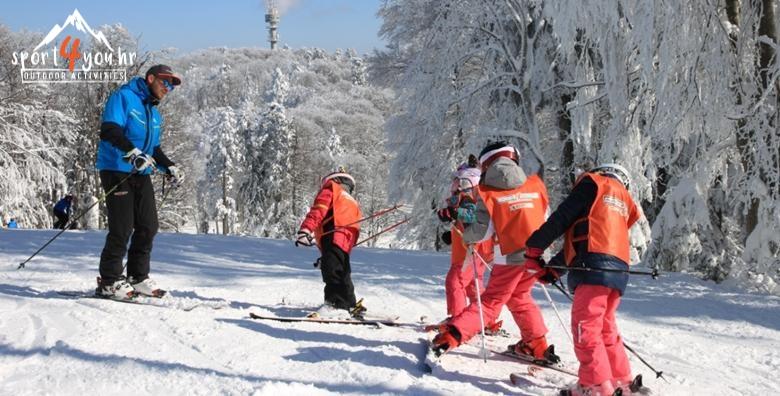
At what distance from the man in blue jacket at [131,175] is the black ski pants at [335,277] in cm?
146

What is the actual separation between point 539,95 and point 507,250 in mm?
10292

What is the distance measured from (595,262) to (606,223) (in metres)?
0.23

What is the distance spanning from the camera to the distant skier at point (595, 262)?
334 centimetres

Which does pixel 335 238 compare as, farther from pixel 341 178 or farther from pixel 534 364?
pixel 534 364

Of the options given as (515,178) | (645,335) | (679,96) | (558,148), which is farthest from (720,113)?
(558,148)

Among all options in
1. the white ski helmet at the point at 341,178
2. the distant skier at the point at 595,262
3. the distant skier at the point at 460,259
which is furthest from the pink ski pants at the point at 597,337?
the white ski helmet at the point at 341,178

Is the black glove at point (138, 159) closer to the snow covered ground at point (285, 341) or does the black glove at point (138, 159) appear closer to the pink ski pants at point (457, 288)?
the snow covered ground at point (285, 341)

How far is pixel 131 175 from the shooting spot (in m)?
5.07

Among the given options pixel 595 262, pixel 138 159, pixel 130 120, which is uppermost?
pixel 130 120

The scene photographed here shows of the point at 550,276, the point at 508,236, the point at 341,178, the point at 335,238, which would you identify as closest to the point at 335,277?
the point at 335,238

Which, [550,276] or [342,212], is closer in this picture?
[550,276]

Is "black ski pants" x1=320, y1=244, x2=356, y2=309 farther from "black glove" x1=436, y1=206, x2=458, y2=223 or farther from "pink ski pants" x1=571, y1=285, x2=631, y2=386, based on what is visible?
"pink ski pants" x1=571, y1=285, x2=631, y2=386

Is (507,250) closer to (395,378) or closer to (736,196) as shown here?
(395,378)

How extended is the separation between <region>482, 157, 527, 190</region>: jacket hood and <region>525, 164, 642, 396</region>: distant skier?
1.91 feet
